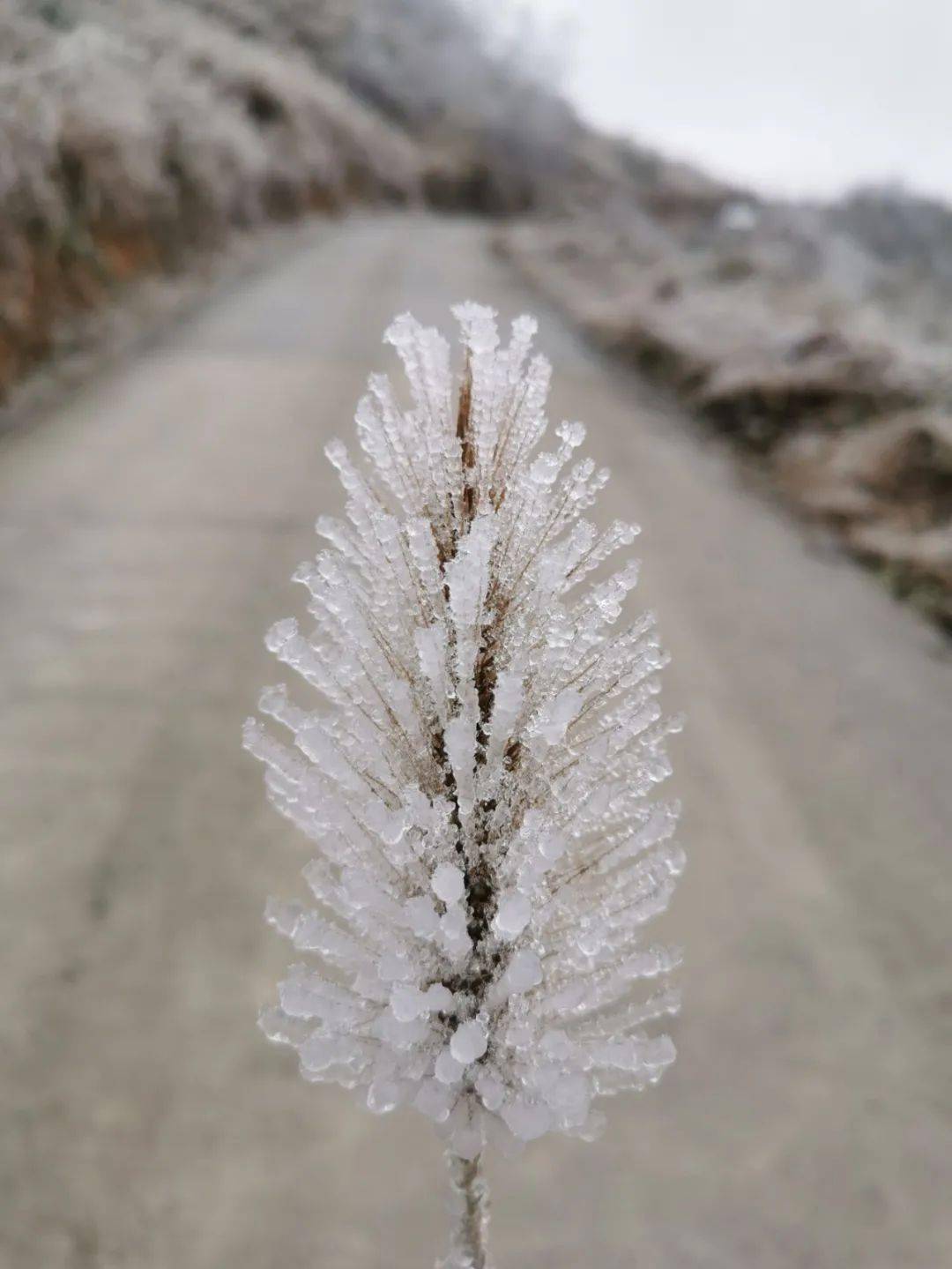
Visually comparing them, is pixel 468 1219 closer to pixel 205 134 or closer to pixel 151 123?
pixel 151 123

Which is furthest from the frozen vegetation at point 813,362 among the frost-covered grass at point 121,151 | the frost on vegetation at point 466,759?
the frost on vegetation at point 466,759

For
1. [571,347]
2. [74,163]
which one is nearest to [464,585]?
[74,163]

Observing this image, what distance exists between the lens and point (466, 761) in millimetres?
773

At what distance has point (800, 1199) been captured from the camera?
1969 mm

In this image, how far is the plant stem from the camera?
2.99 feet

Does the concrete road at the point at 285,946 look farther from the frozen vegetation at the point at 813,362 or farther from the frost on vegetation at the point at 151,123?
the frost on vegetation at the point at 151,123

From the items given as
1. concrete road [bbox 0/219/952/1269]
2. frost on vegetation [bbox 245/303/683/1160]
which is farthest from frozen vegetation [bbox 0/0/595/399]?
frost on vegetation [bbox 245/303/683/1160]

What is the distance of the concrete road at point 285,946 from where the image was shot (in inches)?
73.7

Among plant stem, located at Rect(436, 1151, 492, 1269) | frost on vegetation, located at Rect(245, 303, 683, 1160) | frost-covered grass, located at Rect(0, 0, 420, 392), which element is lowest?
plant stem, located at Rect(436, 1151, 492, 1269)

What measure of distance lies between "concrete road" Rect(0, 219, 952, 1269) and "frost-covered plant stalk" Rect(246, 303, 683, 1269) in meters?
1.33

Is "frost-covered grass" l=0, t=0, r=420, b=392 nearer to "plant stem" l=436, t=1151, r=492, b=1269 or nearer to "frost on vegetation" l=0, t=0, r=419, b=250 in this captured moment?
"frost on vegetation" l=0, t=0, r=419, b=250

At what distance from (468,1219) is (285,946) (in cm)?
157

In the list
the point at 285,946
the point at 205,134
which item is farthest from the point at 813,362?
the point at 205,134

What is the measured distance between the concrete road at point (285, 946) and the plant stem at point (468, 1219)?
105 centimetres
